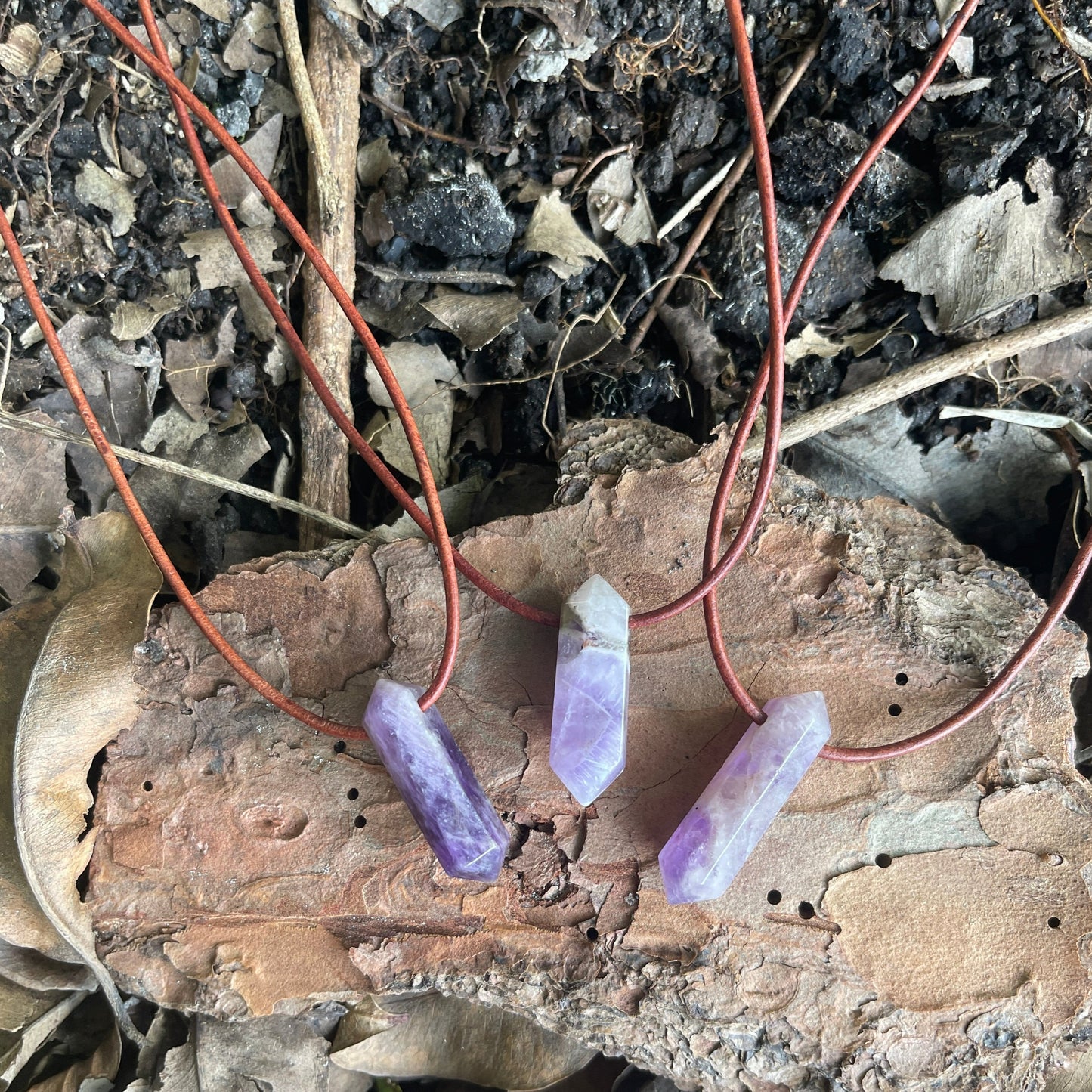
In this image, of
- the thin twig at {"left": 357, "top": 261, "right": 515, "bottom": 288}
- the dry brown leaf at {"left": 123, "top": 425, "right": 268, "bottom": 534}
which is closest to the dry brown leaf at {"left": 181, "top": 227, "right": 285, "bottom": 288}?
the thin twig at {"left": 357, "top": 261, "right": 515, "bottom": 288}

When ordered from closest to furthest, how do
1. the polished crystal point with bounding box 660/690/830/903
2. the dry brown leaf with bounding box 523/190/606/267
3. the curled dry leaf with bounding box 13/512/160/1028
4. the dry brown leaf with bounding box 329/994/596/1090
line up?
the polished crystal point with bounding box 660/690/830/903 → the curled dry leaf with bounding box 13/512/160/1028 → the dry brown leaf with bounding box 329/994/596/1090 → the dry brown leaf with bounding box 523/190/606/267

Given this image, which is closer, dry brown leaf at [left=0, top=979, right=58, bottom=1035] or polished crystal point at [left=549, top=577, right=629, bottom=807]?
polished crystal point at [left=549, top=577, right=629, bottom=807]

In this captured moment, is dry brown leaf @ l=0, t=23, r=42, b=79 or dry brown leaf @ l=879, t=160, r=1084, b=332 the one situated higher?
dry brown leaf @ l=0, t=23, r=42, b=79

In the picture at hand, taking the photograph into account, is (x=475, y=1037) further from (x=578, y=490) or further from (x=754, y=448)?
(x=754, y=448)

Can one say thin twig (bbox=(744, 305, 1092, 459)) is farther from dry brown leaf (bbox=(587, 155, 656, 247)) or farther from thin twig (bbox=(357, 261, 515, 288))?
thin twig (bbox=(357, 261, 515, 288))

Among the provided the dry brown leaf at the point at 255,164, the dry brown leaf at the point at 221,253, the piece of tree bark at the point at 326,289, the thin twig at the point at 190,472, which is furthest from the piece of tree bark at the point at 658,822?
the dry brown leaf at the point at 255,164

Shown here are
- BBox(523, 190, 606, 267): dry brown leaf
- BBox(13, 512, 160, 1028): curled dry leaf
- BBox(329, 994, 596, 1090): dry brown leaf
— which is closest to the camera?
BBox(13, 512, 160, 1028): curled dry leaf

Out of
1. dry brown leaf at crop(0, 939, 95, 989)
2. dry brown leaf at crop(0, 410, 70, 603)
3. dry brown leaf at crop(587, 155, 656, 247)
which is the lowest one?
dry brown leaf at crop(0, 939, 95, 989)
